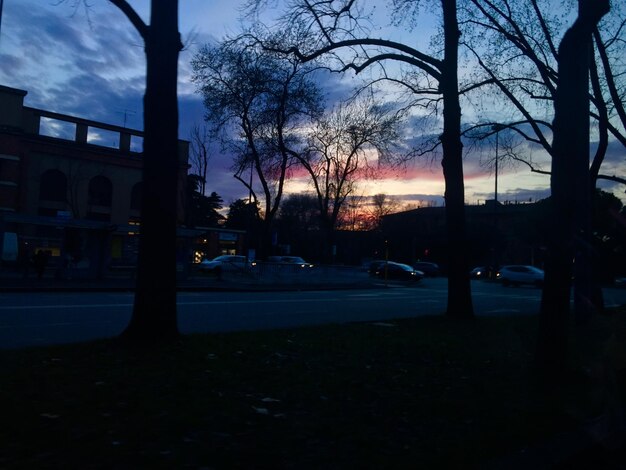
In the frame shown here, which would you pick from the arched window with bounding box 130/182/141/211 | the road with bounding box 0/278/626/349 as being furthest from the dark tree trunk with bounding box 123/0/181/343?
the arched window with bounding box 130/182/141/211

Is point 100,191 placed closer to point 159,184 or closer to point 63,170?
point 63,170

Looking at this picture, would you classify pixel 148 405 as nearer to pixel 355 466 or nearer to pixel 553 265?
pixel 355 466

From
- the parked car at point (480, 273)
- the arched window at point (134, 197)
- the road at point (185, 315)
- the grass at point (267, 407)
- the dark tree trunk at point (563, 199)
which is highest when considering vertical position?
the arched window at point (134, 197)

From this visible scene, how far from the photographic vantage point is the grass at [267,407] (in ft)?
14.6

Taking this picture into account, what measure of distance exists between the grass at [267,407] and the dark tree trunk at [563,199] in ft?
1.86

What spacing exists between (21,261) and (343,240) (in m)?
58.1

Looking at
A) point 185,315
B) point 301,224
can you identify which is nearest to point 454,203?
point 185,315

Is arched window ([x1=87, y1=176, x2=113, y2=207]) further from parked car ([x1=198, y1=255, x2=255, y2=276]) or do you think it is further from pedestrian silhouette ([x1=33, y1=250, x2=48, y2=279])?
pedestrian silhouette ([x1=33, y1=250, x2=48, y2=279])

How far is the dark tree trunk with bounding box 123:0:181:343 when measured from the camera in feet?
28.0

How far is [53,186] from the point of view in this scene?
54.5 metres

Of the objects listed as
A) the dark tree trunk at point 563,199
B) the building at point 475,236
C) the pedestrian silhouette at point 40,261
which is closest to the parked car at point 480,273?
the building at point 475,236

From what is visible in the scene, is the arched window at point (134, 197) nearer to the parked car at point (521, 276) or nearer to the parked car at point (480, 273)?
the parked car at point (480, 273)

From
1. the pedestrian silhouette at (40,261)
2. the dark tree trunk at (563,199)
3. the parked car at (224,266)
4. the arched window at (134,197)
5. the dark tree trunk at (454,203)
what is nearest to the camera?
the dark tree trunk at (563,199)

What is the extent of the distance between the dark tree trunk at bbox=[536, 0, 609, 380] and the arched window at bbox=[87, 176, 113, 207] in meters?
53.6
